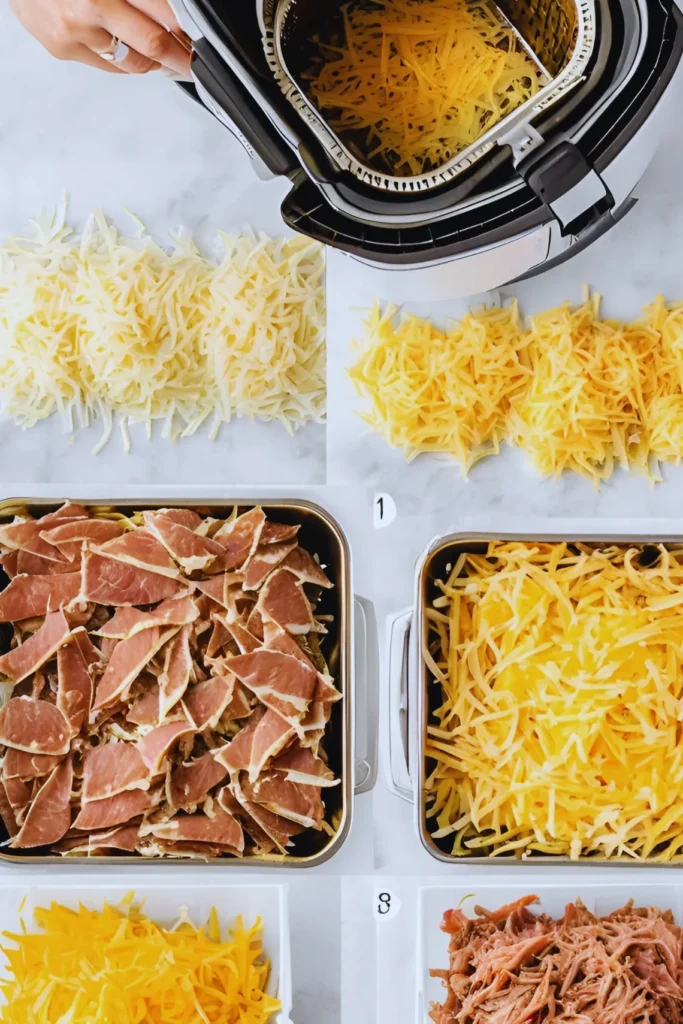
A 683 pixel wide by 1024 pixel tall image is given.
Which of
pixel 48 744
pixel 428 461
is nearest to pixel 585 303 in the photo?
pixel 428 461

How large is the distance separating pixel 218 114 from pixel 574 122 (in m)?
0.41

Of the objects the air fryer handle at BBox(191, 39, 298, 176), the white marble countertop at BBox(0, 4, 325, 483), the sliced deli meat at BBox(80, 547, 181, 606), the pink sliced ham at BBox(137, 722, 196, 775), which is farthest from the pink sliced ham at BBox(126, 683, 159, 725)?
the air fryer handle at BBox(191, 39, 298, 176)

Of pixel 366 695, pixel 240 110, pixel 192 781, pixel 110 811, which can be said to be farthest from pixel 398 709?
pixel 240 110

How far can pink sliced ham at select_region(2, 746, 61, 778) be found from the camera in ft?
4.00

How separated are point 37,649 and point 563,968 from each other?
2.67 feet

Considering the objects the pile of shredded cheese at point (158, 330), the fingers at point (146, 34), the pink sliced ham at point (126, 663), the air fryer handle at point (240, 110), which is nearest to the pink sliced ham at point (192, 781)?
the pink sliced ham at point (126, 663)

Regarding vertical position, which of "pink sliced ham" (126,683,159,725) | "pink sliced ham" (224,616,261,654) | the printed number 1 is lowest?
the printed number 1

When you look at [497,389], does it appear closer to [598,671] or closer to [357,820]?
[598,671]

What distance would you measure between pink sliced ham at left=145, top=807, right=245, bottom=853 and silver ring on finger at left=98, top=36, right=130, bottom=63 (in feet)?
3.37

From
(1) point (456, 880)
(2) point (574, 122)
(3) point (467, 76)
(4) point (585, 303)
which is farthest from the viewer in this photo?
(4) point (585, 303)

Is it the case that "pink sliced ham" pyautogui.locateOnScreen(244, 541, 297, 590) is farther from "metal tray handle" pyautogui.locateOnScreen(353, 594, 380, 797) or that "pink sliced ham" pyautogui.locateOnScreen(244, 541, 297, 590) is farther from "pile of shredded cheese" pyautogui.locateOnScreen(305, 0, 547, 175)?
"pile of shredded cheese" pyautogui.locateOnScreen(305, 0, 547, 175)

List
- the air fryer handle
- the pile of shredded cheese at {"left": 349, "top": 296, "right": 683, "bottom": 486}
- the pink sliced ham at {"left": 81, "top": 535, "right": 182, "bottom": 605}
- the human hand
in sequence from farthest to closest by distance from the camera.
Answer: the pile of shredded cheese at {"left": 349, "top": 296, "right": 683, "bottom": 486}
the pink sliced ham at {"left": 81, "top": 535, "right": 182, "bottom": 605}
the human hand
the air fryer handle

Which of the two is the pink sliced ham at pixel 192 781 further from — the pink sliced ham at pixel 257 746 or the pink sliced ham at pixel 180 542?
the pink sliced ham at pixel 180 542

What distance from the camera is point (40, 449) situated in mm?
1479
